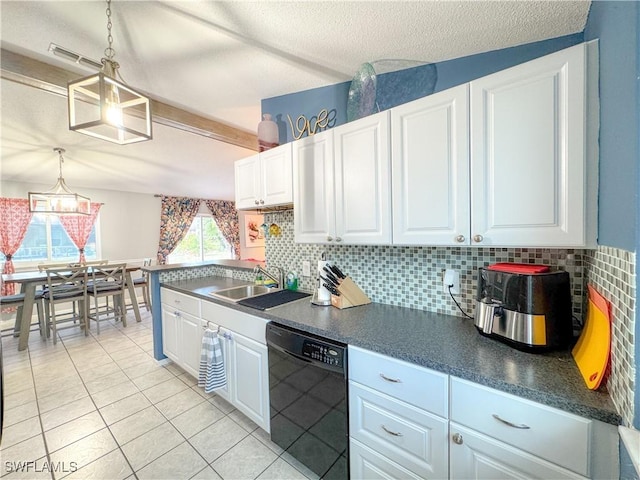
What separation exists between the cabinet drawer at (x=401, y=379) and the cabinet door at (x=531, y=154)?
589 mm

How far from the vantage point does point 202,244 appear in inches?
270

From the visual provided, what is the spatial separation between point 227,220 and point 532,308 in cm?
697

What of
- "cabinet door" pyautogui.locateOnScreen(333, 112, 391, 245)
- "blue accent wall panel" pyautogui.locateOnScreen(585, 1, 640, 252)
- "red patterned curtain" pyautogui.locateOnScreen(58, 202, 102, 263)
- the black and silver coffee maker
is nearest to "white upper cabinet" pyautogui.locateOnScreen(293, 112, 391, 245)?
"cabinet door" pyautogui.locateOnScreen(333, 112, 391, 245)

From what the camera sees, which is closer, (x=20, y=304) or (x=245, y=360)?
(x=245, y=360)

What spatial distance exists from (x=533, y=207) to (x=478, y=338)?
600 millimetres

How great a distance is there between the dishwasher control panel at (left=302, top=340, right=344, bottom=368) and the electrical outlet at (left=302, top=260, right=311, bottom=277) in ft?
2.77

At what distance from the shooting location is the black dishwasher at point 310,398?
1301 millimetres

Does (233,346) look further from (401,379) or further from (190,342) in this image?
(401,379)

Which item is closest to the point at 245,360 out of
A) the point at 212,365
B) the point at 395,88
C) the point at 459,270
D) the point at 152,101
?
the point at 212,365

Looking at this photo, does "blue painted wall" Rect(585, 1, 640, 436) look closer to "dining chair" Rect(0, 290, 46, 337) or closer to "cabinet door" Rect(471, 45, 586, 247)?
"cabinet door" Rect(471, 45, 586, 247)

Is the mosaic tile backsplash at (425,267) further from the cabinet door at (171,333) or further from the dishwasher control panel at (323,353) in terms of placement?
the cabinet door at (171,333)

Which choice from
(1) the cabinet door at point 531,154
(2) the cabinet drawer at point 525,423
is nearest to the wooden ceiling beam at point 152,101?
(1) the cabinet door at point 531,154

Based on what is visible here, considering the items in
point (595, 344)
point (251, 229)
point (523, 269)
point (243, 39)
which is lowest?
point (595, 344)

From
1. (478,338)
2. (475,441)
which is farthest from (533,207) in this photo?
(475,441)
